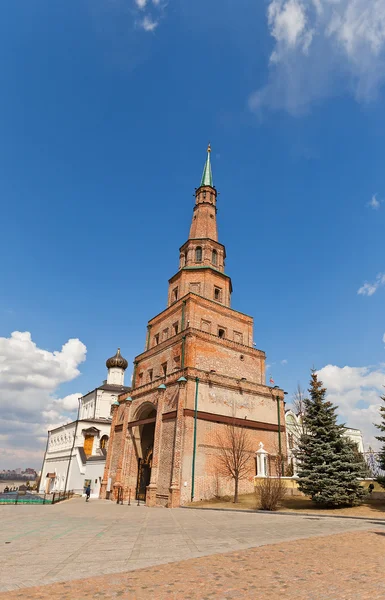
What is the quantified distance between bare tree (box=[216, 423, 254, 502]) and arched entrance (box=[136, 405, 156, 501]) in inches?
247

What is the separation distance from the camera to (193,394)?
26141 millimetres

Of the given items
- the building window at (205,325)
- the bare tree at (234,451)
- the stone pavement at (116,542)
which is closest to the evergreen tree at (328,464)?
the stone pavement at (116,542)

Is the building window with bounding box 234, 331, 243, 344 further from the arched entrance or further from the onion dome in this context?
the onion dome

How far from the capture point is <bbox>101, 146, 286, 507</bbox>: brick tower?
25.0 metres

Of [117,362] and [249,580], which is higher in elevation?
[117,362]

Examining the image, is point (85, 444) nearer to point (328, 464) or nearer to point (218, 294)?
point (218, 294)

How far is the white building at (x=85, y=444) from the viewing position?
139 ft

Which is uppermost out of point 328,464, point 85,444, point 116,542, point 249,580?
point 85,444

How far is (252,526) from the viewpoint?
12922 millimetres

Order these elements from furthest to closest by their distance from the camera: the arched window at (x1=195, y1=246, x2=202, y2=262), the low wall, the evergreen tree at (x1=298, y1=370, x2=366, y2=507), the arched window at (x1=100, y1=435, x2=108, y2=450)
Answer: the arched window at (x1=100, y1=435, x2=108, y2=450), the arched window at (x1=195, y1=246, x2=202, y2=262), the low wall, the evergreen tree at (x1=298, y1=370, x2=366, y2=507)

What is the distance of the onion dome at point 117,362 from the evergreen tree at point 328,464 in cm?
4086

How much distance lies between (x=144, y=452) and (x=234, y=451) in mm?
10043

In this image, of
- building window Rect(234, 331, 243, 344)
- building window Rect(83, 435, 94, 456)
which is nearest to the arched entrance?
building window Rect(234, 331, 243, 344)

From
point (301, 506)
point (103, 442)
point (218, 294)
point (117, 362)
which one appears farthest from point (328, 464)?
point (117, 362)
